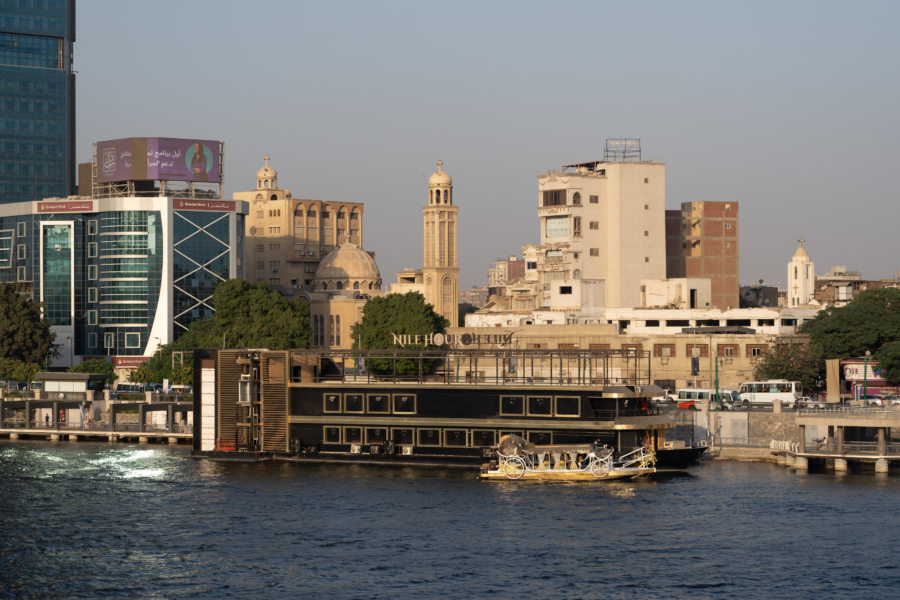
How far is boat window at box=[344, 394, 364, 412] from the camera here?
90.7m

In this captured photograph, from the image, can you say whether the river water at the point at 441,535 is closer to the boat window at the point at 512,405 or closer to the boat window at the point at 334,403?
the boat window at the point at 334,403

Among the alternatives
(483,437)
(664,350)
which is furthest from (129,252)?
(483,437)

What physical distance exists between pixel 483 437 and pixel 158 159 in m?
106

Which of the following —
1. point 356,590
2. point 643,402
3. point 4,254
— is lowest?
point 356,590

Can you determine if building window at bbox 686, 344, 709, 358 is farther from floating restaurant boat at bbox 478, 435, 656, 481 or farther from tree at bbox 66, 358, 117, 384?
tree at bbox 66, 358, 117, 384

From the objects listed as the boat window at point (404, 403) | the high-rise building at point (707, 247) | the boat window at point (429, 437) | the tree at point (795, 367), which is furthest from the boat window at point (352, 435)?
the high-rise building at point (707, 247)

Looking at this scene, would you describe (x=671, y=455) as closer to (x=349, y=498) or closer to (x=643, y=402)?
(x=643, y=402)

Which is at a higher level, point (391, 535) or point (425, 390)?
point (425, 390)

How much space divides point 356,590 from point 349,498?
2038 centimetres

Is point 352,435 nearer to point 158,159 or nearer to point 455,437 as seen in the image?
point 455,437

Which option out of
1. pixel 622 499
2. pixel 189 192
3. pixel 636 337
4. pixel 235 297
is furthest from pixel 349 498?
→ pixel 189 192

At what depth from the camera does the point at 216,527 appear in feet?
228

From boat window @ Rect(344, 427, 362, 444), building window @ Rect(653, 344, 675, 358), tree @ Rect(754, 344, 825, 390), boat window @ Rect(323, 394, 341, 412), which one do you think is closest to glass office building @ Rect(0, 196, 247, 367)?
building window @ Rect(653, 344, 675, 358)

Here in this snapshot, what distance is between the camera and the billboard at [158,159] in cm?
18088
